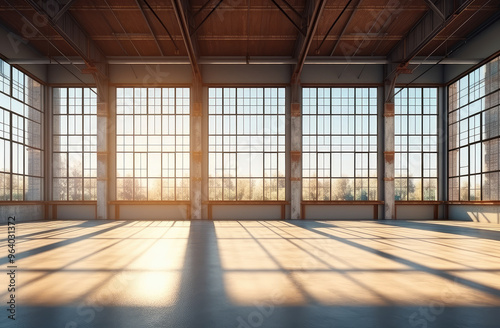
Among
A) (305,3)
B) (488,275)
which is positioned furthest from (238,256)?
(305,3)

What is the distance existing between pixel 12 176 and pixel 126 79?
33.3ft

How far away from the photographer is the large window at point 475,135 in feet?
70.4

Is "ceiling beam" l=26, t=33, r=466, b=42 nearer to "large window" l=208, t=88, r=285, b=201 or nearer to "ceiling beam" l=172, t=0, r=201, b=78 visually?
"ceiling beam" l=172, t=0, r=201, b=78

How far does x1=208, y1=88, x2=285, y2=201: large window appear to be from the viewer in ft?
85.6

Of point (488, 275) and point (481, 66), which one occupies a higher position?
point (481, 66)

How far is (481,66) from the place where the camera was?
22703mm

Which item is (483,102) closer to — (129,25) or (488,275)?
(488,275)

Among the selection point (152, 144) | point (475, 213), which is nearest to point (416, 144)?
point (475, 213)

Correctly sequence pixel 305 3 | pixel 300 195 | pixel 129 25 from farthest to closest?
pixel 300 195, pixel 129 25, pixel 305 3

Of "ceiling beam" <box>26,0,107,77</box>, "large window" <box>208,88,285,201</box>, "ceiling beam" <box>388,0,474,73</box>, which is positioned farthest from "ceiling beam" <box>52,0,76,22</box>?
"ceiling beam" <box>388,0,474,73</box>

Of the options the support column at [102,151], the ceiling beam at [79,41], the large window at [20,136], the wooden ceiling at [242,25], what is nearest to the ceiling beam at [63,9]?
the ceiling beam at [79,41]

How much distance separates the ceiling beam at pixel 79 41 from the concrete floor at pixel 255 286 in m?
13.3

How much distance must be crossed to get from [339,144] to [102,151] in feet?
57.6

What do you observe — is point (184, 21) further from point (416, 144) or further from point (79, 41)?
point (416, 144)
